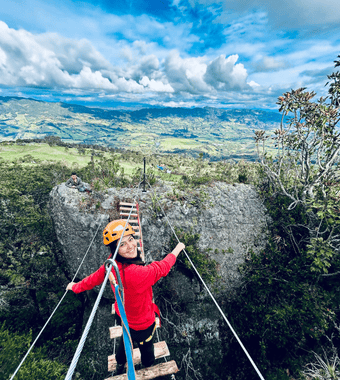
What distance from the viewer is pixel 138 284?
412 cm

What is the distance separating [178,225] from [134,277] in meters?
7.89

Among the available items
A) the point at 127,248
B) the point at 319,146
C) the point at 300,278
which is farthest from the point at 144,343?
the point at 319,146

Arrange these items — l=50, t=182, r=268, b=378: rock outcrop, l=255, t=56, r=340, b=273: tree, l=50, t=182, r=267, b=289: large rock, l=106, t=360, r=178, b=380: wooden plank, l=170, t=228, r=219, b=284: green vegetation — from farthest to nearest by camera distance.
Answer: l=50, t=182, r=267, b=289: large rock, l=50, t=182, r=268, b=378: rock outcrop, l=170, t=228, r=219, b=284: green vegetation, l=255, t=56, r=340, b=273: tree, l=106, t=360, r=178, b=380: wooden plank

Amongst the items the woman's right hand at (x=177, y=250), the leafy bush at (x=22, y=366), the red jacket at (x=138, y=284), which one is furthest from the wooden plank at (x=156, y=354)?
the leafy bush at (x=22, y=366)

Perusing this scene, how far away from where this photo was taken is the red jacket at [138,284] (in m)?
4.11

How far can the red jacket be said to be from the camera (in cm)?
411

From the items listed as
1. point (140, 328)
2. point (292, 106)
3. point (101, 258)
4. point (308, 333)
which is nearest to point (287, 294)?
point (308, 333)

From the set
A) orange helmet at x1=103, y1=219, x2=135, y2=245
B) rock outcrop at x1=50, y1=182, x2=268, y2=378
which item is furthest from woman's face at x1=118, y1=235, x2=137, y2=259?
rock outcrop at x1=50, y1=182, x2=268, y2=378

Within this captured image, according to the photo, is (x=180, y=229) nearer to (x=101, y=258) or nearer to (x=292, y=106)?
(x=101, y=258)

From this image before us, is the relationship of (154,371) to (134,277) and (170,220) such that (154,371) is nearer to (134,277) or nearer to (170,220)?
(134,277)

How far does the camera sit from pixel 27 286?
54.4ft

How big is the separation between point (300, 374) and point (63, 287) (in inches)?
723

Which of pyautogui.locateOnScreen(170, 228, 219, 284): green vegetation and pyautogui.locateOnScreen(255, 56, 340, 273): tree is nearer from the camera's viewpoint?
pyautogui.locateOnScreen(255, 56, 340, 273): tree

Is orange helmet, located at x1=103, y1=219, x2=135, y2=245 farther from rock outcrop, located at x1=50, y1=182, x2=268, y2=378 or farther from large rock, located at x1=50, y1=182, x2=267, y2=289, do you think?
large rock, located at x1=50, y1=182, x2=267, y2=289
